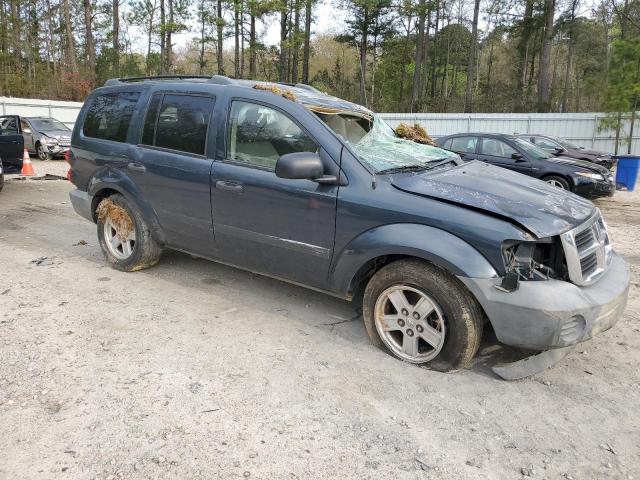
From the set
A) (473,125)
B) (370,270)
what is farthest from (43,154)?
(473,125)

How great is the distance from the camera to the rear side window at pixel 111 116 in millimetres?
4955

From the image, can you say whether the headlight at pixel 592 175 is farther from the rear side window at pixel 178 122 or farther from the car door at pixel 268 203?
the rear side window at pixel 178 122

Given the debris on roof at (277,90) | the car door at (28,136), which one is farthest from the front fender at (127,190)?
the car door at (28,136)

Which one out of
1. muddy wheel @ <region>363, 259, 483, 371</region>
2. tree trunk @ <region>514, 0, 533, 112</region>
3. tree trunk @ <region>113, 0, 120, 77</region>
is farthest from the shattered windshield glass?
tree trunk @ <region>113, 0, 120, 77</region>

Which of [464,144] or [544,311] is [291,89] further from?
[464,144]

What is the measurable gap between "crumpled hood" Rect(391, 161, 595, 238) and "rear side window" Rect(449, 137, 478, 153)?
7.79m

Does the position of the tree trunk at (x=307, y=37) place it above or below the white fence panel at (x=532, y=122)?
above

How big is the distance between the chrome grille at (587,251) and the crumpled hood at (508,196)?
0.22ft

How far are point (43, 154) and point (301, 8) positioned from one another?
22384 millimetres

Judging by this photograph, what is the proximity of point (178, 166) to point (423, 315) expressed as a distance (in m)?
2.50

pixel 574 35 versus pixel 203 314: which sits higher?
pixel 574 35

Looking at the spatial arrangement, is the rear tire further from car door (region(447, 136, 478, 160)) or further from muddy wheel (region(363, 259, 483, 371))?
muddy wheel (region(363, 259, 483, 371))

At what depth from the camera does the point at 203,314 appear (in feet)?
14.0

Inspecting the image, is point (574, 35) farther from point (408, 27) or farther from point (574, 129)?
point (574, 129)
